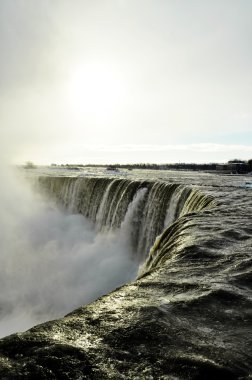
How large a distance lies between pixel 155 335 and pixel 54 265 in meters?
17.1

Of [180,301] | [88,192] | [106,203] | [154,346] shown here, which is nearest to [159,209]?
[106,203]

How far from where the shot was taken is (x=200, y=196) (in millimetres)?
12297

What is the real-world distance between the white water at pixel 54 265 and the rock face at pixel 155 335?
35.7 ft

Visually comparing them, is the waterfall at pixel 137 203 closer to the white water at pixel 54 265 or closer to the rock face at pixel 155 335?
the white water at pixel 54 265

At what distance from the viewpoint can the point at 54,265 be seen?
19.2 m

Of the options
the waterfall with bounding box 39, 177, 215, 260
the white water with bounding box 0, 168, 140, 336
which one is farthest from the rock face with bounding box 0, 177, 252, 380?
the white water with bounding box 0, 168, 140, 336

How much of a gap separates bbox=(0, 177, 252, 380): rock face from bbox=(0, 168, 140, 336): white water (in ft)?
35.7

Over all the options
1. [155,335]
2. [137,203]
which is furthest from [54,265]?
[155,335]

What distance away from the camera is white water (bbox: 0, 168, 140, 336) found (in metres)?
15.1

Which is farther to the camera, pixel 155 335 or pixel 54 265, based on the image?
pixel 54 265

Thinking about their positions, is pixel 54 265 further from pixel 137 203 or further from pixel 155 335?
pixel 155 335

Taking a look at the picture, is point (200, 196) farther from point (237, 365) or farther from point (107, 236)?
point (237, 365)

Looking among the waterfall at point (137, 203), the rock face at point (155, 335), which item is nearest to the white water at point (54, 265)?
the waterfall at point (137, 203)

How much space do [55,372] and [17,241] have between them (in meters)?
21.9
